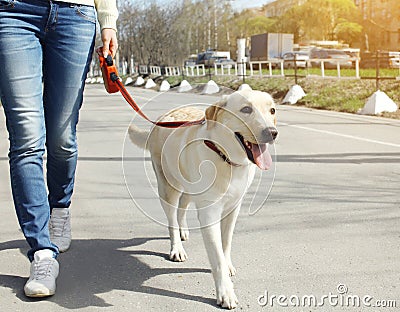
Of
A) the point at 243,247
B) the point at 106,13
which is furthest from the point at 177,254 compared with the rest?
the point at 106,13

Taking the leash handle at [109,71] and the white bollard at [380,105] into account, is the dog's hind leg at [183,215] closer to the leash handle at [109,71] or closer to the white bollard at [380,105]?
the leash handle at [109,71]

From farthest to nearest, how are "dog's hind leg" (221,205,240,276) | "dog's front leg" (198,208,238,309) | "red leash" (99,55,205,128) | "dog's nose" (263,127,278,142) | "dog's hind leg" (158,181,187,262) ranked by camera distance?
"dog's hind leg" (158,181,187,262)
"red leash" (99,55,205,128)
"dog's hind leg" (221,205,240,276)
"dog's front leg" (198,208,238,309)
"dog's nose" (263,127,278,142)

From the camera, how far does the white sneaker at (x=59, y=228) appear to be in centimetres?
382

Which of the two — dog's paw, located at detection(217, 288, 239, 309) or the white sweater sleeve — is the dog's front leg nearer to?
dog's paw, located at detection(217, 288, 239, 309)

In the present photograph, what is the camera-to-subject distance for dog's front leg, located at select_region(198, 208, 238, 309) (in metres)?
2.93

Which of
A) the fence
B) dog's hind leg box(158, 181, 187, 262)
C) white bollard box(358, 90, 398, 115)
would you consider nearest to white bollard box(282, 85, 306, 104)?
the fence

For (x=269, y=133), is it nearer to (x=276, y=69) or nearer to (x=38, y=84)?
(x=38, y=84)

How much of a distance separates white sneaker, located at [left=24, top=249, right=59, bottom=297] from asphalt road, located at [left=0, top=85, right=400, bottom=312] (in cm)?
5

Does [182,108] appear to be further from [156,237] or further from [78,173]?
[78,173]

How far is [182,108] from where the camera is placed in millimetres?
3473

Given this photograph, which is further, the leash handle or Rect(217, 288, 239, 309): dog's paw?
the leash handle

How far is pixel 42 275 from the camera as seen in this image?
3.14 metres

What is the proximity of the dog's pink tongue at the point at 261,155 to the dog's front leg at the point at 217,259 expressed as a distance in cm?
35

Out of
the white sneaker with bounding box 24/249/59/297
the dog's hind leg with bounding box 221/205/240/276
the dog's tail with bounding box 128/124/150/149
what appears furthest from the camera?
the dog's tail with bounding box 128/124/150/149
